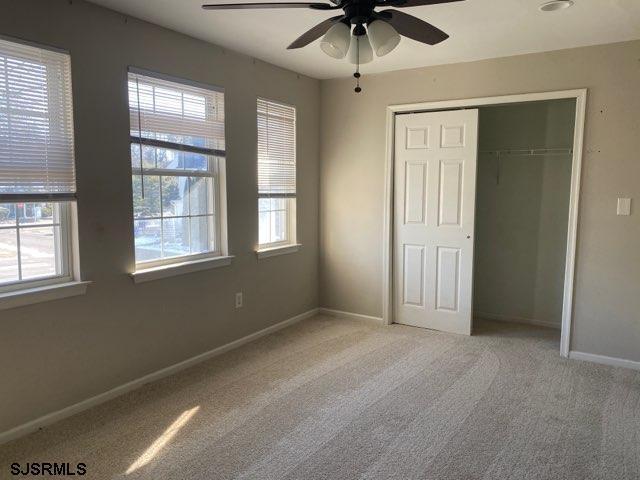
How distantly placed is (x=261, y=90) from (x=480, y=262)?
9.22 ft

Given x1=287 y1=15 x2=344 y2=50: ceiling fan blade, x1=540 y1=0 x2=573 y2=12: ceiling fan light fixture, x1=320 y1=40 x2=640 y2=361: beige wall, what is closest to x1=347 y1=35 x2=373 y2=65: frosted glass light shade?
x1=287 y1=15 x2=344 y2=50: ceiling fan blade

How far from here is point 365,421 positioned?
9.04 feet

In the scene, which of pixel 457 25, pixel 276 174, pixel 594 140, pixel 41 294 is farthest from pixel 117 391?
pixel 594 140

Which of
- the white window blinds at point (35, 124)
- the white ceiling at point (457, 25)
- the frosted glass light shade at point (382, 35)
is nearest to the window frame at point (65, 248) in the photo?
the white window blinds at point (35, 124)

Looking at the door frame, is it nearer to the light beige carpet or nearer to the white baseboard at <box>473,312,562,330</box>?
the light beige carpet

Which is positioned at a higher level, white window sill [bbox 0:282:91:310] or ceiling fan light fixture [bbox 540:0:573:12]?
ceiling fan light fixture [bbox 540:0:573:12]

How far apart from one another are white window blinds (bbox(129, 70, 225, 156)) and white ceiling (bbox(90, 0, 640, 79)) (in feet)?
1.27

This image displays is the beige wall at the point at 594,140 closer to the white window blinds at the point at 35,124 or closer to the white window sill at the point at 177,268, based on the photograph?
the white window sill at the point at 177,268

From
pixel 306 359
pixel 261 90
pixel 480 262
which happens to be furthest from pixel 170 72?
pixel 480 262

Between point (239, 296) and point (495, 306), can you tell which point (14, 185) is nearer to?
point (239, 296)

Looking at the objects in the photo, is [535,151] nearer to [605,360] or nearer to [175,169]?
[605,360]

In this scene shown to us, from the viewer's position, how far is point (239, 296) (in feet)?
13.0

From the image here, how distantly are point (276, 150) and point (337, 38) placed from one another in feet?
7.35

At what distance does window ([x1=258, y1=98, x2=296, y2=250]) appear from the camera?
4.11 metres
